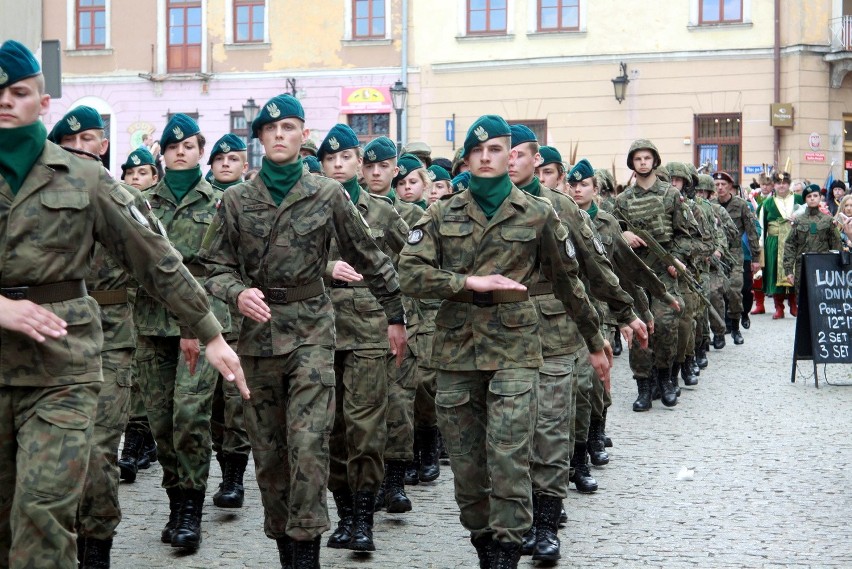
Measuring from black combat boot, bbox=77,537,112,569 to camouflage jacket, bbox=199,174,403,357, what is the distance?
1.12 metres

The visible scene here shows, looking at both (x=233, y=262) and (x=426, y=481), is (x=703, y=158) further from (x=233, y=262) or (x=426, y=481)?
(x=233, y=262)

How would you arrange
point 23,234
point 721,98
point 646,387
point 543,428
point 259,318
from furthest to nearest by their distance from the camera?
point 721,98, point 646,387, point 543,428, point 259,318, point 23,234

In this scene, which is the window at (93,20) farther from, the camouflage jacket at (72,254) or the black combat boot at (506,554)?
the camouflage jacket at (72,254)

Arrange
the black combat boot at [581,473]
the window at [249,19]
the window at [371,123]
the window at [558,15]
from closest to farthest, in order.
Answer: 1. the black combat boot at [581,473]
2. the window at [558,15]
3. the window at [371,123]
4. the window at [249,19]

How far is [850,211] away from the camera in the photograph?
16297mm

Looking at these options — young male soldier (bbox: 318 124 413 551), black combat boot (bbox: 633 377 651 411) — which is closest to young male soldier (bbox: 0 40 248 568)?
young male soldier (bbox: 318 124 413 551)

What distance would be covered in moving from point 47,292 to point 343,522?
3216 millimetres

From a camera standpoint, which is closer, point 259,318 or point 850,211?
point 259,318

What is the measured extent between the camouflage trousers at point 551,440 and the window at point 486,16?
27860 millimetres

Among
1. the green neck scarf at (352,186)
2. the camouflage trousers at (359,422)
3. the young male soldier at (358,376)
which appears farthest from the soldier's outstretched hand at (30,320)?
the green neck scarf at (352,186)

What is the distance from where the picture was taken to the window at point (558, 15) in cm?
3428

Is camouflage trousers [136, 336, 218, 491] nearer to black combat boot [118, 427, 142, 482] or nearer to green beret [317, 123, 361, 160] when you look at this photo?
green beret [317, 123, 361, 160]

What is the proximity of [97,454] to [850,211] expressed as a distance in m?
11.4

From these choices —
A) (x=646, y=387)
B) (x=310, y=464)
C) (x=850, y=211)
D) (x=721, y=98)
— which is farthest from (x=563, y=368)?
(x=721, y=98)
